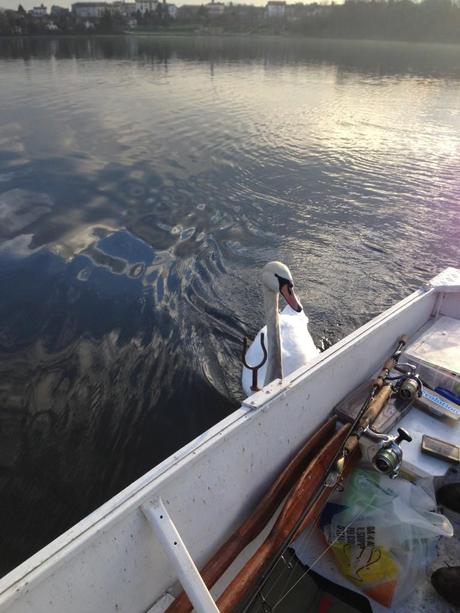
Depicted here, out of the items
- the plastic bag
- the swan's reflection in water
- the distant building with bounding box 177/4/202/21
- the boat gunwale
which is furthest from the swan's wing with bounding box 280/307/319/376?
the distant building with bounding box 177/4/202/21

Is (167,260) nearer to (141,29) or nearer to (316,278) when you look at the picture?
(316,278)

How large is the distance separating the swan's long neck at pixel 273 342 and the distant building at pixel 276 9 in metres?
151

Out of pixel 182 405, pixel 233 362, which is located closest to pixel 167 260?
pixel 233 362

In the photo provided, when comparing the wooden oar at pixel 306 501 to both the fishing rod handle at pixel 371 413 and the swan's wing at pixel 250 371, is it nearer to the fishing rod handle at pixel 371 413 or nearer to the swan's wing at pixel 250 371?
the fishing rod handle at pixel 371 413

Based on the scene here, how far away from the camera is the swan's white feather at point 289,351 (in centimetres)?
557

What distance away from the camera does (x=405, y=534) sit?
10.7 feet

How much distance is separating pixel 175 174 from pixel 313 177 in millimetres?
4030

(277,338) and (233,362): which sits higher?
(277,338)

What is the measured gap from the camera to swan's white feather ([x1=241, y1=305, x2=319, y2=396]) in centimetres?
557

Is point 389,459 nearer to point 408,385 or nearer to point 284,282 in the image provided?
point 408,385

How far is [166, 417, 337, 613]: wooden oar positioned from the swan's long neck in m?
1.13

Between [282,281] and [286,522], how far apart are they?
2670mm

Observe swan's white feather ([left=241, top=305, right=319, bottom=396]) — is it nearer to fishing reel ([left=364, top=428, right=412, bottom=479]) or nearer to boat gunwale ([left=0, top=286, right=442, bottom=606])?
boat gunwale ([left=0, top=286, right=442, bottom=606])

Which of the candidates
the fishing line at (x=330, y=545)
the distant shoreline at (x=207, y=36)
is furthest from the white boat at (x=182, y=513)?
the distant shoreline at (x=207, y=36)
